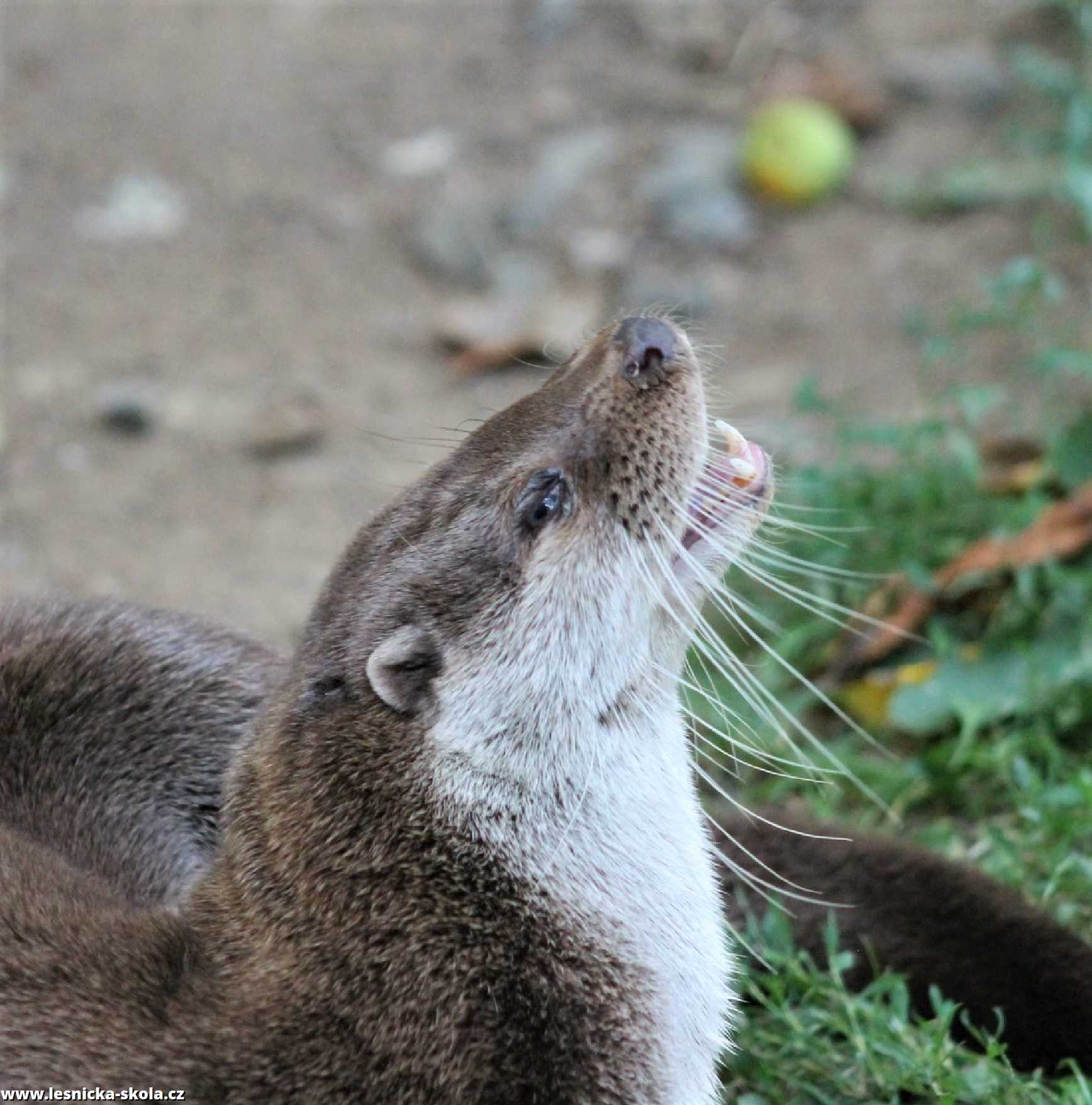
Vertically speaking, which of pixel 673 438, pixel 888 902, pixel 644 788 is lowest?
pixel 888 902

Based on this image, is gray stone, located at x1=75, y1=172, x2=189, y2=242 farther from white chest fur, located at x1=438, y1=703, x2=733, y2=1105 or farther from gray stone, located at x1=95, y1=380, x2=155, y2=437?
white chest fur, located at x1=438, y1=703, x2=733, y2=1105

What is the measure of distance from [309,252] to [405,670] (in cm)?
318

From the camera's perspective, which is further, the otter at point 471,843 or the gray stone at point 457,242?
the gray stone at point 457,242

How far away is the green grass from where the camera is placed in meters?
2.16

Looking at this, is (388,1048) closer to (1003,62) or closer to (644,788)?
(644,788)

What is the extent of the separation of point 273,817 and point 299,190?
3.44 m

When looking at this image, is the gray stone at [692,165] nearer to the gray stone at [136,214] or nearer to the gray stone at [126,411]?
the gray stone at [136,214]

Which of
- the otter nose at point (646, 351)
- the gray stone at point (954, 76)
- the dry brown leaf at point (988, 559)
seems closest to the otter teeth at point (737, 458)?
the otter nose at point (646, 351)

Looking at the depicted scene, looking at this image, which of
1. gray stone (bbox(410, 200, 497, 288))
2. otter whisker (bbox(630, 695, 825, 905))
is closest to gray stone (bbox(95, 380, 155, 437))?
→ gray stone (bbox(410, 200, 497, 288))

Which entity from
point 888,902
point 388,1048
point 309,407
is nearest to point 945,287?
point 309,407

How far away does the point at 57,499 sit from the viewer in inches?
161

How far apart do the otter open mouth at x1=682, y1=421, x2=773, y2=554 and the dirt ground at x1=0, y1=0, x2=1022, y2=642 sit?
1.63 m

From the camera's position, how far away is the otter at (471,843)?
68.6 inches

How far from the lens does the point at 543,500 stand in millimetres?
1897
